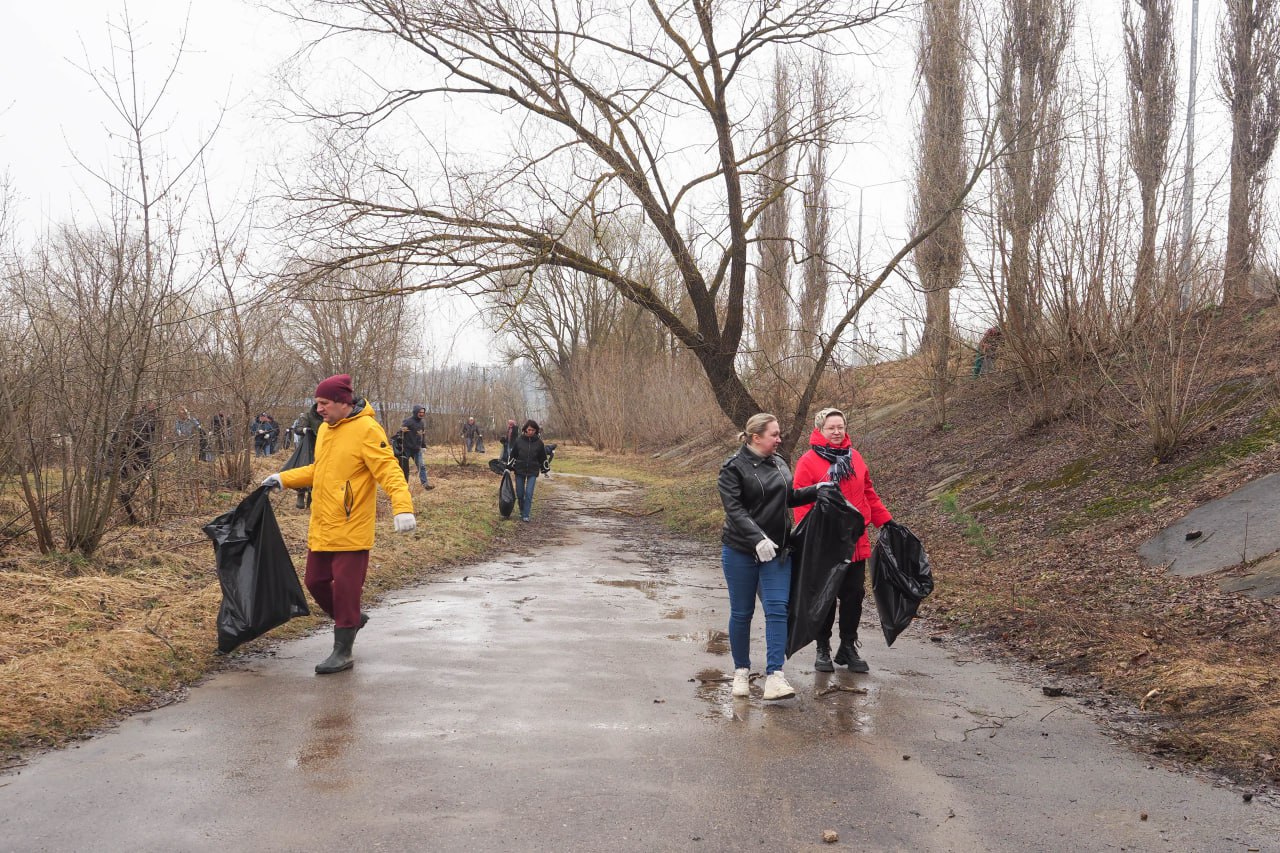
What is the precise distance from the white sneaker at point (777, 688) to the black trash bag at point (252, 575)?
10.3ft

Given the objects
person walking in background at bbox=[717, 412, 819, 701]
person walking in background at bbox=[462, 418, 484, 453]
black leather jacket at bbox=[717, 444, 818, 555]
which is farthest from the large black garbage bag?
person walking in background at bbox=[462, 418, 484, 453]

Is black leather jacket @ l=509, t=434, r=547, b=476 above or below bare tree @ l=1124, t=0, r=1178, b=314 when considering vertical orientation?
below

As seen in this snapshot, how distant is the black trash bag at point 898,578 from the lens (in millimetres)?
6793

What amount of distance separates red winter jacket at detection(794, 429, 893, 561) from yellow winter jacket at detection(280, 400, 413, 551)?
2628 millimetres

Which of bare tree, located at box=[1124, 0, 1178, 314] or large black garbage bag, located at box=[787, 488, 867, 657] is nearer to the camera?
large black garbage bag, located at box=[787, 488, 867, 657]

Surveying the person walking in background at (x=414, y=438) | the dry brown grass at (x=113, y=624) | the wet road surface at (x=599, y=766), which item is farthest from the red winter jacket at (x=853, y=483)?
the person walking in background at (x=414, y=438)

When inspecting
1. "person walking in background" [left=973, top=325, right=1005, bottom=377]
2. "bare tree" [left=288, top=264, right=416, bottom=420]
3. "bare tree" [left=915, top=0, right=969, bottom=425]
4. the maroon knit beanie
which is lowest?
the maroon knit beanie

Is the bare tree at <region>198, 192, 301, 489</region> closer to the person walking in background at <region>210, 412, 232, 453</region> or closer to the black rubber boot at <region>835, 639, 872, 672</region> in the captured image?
the person walking in background at <region>210, 412, 232, 453</region>

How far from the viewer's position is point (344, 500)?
21.1ft

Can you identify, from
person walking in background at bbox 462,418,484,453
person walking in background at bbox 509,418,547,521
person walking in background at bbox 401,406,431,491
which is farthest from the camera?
person walking in background at bbox 462,418,484,453

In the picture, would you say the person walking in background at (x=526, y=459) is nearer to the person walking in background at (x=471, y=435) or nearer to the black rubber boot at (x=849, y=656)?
the black rubber boot at (x=849, y=656)

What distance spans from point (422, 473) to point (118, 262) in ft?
41.8

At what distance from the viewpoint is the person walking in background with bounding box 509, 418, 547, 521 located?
17.1 meters

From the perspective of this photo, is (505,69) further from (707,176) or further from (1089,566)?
(1089,566)
